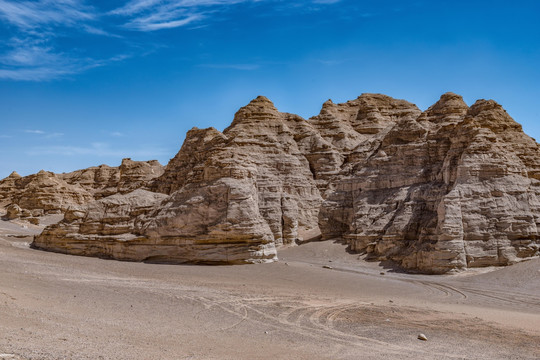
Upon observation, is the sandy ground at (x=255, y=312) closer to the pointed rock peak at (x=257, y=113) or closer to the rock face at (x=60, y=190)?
the pointed rock peak at (x=257, y=113)

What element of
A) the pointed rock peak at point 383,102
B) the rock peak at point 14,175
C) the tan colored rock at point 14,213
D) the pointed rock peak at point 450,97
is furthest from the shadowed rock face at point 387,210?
the rock peak at point 14,175

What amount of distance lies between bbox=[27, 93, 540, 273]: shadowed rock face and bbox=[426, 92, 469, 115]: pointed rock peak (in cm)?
19

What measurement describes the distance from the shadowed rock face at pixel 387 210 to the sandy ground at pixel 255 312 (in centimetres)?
147

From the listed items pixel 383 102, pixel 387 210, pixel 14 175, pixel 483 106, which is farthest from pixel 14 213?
pixel 483 106

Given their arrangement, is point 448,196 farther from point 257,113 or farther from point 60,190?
point 60,190

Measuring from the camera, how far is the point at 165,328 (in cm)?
1140

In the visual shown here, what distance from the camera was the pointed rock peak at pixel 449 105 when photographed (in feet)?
137

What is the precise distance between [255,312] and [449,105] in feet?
111

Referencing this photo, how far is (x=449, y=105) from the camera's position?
42125 mm

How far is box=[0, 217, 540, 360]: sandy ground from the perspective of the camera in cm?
969

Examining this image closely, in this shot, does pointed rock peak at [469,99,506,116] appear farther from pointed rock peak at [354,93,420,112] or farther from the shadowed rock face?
pointed rock peak at [354,93,420,112]

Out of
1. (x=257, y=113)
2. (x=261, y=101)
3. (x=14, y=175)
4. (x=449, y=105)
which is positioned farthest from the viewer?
(x=14, y=175)

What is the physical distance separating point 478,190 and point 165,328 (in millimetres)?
21695

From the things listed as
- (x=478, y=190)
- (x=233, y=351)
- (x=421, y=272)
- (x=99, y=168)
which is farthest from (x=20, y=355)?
(x=99, y=168)
